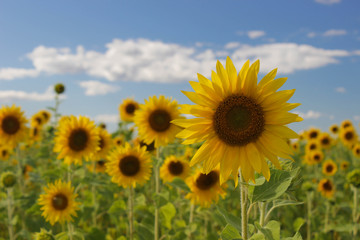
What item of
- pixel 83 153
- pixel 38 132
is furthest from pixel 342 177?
pixel 38 132

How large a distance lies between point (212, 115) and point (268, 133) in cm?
43

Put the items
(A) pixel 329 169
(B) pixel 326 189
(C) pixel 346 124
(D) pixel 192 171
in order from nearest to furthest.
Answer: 1. (D) pixel 192 171
2. (B) pixel 326 189
3. (A) pixel 329 169
4. (C) pixel 346 124

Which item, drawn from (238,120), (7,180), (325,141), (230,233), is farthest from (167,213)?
(325,141)

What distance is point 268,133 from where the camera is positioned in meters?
2.43

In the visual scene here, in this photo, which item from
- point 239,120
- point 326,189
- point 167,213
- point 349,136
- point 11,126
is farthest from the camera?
point 349,136

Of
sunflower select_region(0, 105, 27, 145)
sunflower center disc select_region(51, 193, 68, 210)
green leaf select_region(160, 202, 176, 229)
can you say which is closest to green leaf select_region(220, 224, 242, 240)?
green leaf select_region(160, 202, 176, 229)

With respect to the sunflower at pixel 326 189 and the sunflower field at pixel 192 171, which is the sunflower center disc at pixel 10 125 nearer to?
the sunflower field at pixel 192 171

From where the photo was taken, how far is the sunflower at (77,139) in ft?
17.9

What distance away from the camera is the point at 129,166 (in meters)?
5.00

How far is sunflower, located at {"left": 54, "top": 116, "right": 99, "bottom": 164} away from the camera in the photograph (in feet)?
17.9

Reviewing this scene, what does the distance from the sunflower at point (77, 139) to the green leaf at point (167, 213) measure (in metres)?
1.60

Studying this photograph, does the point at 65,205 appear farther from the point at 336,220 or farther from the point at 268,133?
the point at 336,220

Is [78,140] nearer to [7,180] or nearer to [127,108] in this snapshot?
[7,180]

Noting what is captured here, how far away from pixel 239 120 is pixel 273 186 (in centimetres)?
52
